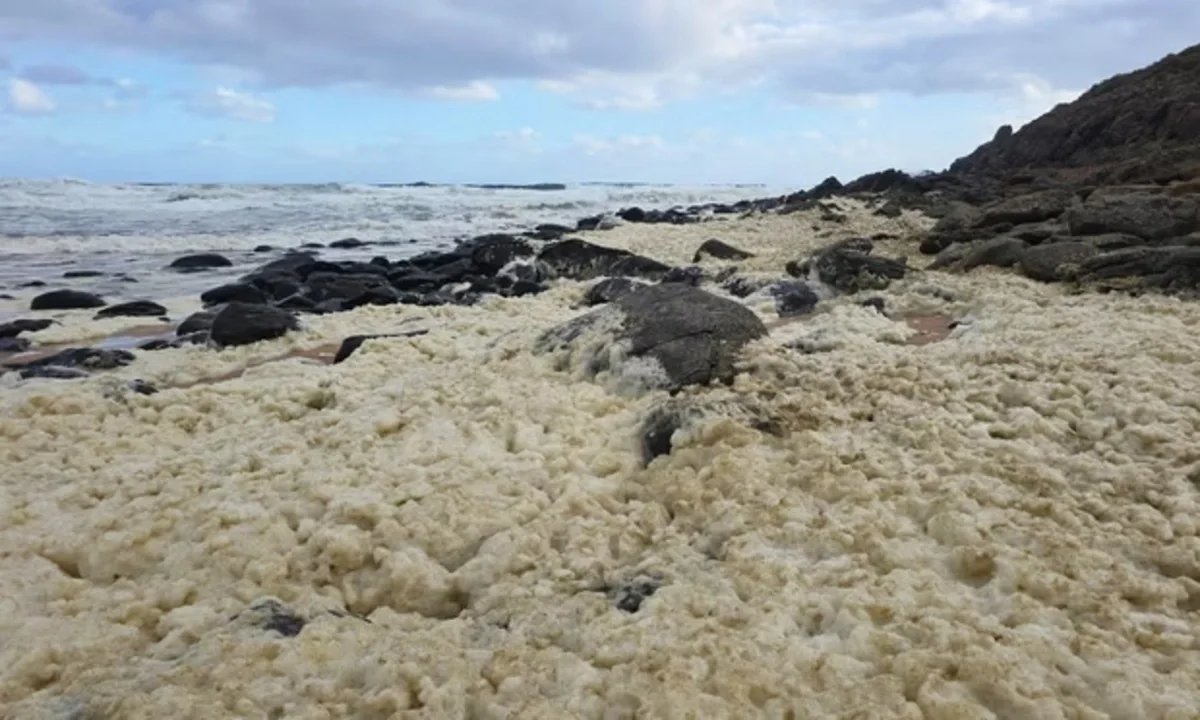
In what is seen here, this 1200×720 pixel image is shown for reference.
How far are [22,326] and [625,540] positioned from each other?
9.57 m

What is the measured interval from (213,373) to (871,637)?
21.8 ft

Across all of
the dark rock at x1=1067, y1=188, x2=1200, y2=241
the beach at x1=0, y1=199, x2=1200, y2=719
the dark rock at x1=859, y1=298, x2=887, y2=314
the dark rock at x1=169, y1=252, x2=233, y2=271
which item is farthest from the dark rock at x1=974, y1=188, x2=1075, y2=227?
the dark rock at x1=169, y1=252, x2=233, y2=271

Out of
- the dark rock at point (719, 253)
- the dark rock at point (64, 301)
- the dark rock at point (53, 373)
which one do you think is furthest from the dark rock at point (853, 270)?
the dark rock at point (64, 301)

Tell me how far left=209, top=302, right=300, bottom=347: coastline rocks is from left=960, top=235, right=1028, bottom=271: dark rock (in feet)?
23.9

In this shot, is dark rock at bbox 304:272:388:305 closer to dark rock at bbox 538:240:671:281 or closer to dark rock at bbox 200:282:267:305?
dark rock at bbox 200:282:267:305

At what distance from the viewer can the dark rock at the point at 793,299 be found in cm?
873

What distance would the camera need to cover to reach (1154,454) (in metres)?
4.17

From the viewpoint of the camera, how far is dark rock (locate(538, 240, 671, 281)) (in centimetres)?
1363

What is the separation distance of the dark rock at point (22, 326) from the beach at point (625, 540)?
4.81 metres

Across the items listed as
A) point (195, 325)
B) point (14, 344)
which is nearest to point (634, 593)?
point (195, 325)

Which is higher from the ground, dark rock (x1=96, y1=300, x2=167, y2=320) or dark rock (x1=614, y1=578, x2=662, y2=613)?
dark rock (x1=614, y1=578, x2=662, y2=613)

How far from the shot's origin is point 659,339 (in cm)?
583

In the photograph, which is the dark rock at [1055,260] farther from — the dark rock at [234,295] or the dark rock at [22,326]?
the dark rock at [22,326]

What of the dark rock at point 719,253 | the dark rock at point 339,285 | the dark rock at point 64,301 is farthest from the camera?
the dark rock at point 719,253
